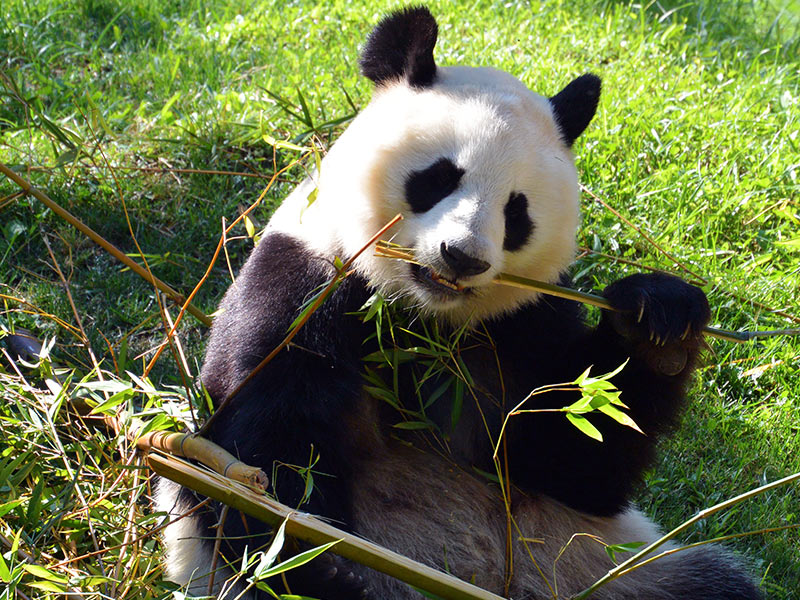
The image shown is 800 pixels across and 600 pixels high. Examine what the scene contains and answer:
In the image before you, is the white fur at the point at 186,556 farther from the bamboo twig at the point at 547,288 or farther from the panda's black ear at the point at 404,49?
the panda's black ear at the point at 404,49

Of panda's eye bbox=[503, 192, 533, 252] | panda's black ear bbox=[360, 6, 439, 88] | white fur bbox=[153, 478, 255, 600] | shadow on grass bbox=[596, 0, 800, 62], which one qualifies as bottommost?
white fur bbox=[153, 478, 255, 600]

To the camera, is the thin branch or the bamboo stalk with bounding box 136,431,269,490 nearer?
the thin branch

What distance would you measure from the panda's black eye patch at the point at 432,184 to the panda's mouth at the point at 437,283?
200 mm

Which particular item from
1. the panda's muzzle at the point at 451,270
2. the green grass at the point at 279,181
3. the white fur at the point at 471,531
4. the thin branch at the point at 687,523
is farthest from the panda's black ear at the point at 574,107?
the thin branch at the point at 687,523

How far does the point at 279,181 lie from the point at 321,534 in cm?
309

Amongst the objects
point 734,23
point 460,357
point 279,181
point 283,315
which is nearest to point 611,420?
point 460,357

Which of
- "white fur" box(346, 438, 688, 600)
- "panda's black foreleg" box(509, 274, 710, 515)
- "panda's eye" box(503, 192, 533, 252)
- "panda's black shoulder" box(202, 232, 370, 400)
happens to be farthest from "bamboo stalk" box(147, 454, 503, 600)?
"panda's eye" box(503, 192, 533, 252)

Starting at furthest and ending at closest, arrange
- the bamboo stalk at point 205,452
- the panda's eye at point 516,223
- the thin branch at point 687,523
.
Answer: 1. the panda's eye at point 516,223
2. the bamboo stalk at point 205,452
3. the thin branch at point 687,523

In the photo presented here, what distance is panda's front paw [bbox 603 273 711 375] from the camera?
10.6 ft

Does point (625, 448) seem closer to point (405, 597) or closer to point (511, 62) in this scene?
point (405, 597)

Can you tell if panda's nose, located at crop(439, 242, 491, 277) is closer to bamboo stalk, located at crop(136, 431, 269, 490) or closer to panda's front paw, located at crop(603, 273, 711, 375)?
panda's front paw, located at crop(603, 273, 711, 375)

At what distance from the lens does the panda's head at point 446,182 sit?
2.97 m

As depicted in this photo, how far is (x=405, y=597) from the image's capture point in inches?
128

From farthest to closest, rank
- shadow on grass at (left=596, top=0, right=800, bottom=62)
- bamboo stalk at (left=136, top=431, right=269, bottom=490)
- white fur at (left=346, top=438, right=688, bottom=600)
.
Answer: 1. shadow on grass at (left=596, top=0, right=800, bottom=62)
2. white fur at (left=346, top=438, right=688, bottom=600)
3. bamboo stalk at (left=136, top=431, right=269, bottom=490)
